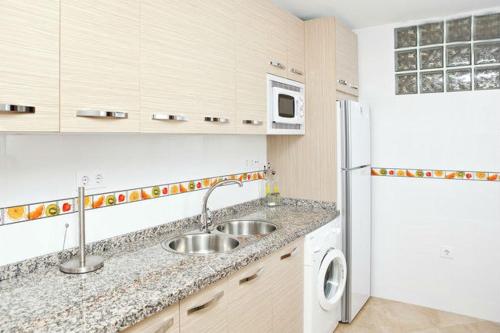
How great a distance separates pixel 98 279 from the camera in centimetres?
145

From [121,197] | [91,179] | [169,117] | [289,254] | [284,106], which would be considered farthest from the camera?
[284,106]

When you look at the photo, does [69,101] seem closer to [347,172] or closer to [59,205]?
[59,205]

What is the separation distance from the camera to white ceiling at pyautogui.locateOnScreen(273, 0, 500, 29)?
9.02ft

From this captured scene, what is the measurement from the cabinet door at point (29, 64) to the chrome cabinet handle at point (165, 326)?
746 mm

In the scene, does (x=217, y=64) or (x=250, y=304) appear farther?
(x=217, y=64)

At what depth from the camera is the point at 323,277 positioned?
2496 mm

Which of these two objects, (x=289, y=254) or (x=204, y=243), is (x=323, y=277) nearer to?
(x=289, y=254)

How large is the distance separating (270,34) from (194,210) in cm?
123

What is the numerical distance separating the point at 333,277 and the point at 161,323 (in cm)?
178

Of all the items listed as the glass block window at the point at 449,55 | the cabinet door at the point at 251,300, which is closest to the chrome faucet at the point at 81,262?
the cabinet door at the point at 251,300

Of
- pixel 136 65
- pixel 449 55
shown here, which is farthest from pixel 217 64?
pixel 449 55

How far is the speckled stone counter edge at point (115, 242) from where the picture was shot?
1481mm

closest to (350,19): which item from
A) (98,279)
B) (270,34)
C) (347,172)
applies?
(270,34)

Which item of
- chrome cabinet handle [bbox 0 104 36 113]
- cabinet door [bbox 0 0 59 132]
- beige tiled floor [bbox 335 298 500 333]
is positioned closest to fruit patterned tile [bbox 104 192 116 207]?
cabinet door [bbox 0 0 59 132]
